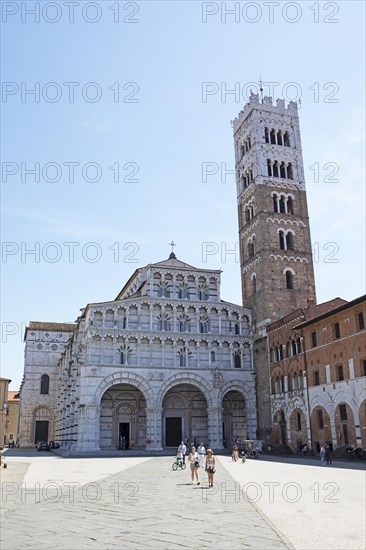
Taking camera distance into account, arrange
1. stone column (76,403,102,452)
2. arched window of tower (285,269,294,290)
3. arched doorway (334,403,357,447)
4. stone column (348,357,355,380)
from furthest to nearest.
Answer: arched window of tower (285,269,294,290), stone column (76,403,102,452), stone column (348,357,355,380), arched doorway (334,403,357,447)

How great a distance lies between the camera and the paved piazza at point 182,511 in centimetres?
949

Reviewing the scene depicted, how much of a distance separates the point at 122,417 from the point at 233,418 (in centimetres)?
1052

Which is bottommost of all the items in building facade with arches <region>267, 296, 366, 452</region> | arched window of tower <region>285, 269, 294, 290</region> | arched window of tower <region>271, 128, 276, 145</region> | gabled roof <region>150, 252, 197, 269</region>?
building facade with arches <region>267, 296, 366, 452</region>

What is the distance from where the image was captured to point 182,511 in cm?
1270

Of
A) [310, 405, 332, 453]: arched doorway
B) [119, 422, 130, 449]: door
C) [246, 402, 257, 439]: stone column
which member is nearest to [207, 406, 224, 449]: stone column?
[246, 402, 257, 439]: stone column

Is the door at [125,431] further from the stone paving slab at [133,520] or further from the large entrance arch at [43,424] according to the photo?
the stone paving slab at [133,520]

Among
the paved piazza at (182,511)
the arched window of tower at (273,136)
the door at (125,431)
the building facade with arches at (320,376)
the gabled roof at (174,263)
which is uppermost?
the arched window of tower at (273,136)

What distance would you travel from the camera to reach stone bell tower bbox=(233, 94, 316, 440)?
4572 centimetres

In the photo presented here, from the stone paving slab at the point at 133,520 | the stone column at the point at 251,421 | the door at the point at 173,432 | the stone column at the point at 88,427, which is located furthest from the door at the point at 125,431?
the stone paving slab at the point at 133,520

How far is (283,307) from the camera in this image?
45594mm

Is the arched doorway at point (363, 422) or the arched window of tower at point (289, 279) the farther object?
the arched window of tower at point (289, 279)

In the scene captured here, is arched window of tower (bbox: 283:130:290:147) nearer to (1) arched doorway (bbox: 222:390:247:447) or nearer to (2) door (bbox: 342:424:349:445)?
(1) arched doorway (bbox: 222:390:247:447)

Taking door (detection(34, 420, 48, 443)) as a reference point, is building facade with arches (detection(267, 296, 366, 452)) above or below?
above

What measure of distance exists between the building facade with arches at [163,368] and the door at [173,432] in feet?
0.29
